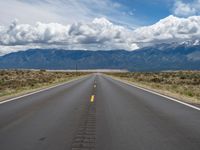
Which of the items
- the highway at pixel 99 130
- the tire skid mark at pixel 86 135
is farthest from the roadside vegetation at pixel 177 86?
the tire skid mark at pixel 86 135

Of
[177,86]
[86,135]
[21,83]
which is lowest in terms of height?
[21,83]

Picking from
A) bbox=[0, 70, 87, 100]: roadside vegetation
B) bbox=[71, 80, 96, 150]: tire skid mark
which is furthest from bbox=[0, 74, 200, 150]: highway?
bbox=[0, 70, 87, 100]: roadside vegetation

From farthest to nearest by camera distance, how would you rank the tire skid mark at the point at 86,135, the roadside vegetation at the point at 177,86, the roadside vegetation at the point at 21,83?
the roadside vegetation at the point at 21,83 → the roadside vegetation at the point at 177,86 → the tire skid mark at the point at 86,135

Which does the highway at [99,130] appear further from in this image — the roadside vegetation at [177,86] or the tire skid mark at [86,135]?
the roadside vegetation at [177,86]

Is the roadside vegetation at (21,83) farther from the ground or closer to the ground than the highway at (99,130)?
closer to the ground

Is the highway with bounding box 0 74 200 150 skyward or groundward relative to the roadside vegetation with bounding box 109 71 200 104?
skyward

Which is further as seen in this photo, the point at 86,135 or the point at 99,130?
the point at 99,130

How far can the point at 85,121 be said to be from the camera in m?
9.79

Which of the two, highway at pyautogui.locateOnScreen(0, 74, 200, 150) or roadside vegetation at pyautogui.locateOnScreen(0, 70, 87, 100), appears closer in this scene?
highway at pyautogui.locateOnScreen(0, 74, 200, 150)

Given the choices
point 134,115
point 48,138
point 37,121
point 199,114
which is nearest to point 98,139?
point 48,138

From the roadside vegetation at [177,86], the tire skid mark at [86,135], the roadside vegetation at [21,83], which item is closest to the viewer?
the tire skid mark at [86,135]

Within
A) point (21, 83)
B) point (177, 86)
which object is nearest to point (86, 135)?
point (177, 86)

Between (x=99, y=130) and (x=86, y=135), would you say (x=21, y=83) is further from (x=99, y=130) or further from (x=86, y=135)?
(x=86, y=135)

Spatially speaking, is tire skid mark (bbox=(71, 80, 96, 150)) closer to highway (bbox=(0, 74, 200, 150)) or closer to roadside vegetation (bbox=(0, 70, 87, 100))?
highway (bbox=(0, 74, 200, 150))
